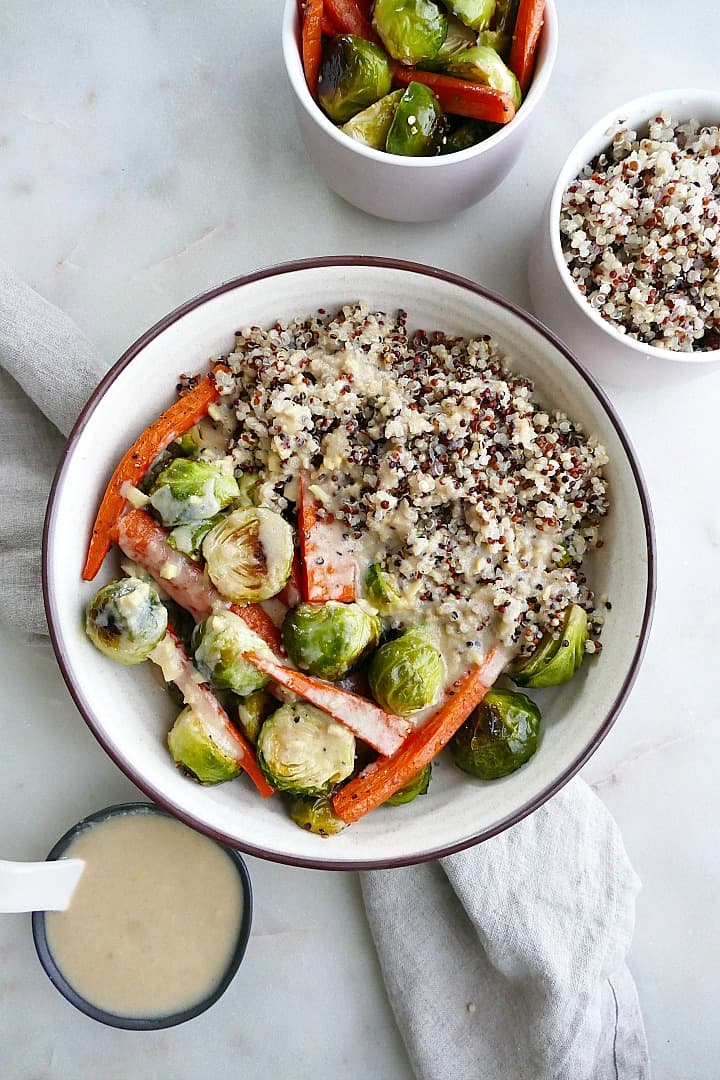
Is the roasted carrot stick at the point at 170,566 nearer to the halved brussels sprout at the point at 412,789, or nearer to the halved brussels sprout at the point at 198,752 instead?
the halved brussels sprout at the point at 198,752

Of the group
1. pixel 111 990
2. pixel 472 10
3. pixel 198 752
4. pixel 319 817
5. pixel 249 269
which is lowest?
pixel 111 990

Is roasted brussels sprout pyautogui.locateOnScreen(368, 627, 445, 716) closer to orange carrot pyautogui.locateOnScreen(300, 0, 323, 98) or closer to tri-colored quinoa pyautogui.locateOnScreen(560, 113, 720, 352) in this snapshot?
tri-colored quinoa pyautogui.locateOnScreen(560, 113, 720, 352)

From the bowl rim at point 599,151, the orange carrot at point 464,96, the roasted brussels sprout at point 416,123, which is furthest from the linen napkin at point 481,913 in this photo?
the bowl rim at point 599,151

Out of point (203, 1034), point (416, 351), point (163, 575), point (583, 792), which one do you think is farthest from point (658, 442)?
point (203, 1034)

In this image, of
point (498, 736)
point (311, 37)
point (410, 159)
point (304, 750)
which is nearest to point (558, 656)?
point (498, 736)

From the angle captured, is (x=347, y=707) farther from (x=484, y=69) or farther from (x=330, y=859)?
(x=484, y=69)

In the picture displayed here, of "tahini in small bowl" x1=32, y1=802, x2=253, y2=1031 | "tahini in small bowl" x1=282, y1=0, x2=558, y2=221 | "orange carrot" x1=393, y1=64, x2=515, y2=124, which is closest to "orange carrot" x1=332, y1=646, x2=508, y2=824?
"tahini in small bowl" x1=32, y1=802, x2=253, y2=1031
